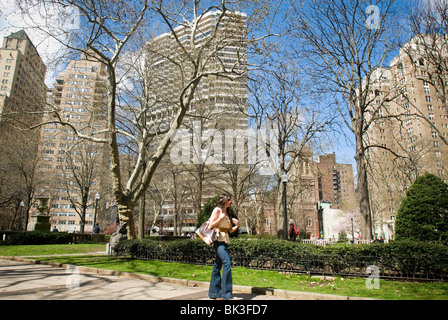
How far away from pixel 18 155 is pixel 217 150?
69.0 feet

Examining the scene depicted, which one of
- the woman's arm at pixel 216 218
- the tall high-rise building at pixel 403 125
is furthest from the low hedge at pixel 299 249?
the tall high-rise building at pixel 403 125

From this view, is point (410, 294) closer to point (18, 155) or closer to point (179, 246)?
point (179, 246)

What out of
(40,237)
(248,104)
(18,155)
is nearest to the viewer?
(40,237)

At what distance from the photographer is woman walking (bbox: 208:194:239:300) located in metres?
5.01

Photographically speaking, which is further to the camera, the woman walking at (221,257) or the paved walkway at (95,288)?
the paved walkway at (95,288)

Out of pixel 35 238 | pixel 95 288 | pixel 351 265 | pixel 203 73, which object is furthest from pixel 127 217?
pixel 351 265

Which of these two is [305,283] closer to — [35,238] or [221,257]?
[221,257]

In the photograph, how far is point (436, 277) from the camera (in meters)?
7.27

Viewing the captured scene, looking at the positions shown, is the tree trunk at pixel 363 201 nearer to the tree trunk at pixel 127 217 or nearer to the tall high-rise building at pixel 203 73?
the tall high-rise building at pixel 203 73

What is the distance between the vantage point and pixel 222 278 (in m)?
5.05

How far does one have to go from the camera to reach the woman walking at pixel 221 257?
5.01 meters

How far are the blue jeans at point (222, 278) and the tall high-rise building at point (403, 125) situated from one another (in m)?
13.1
